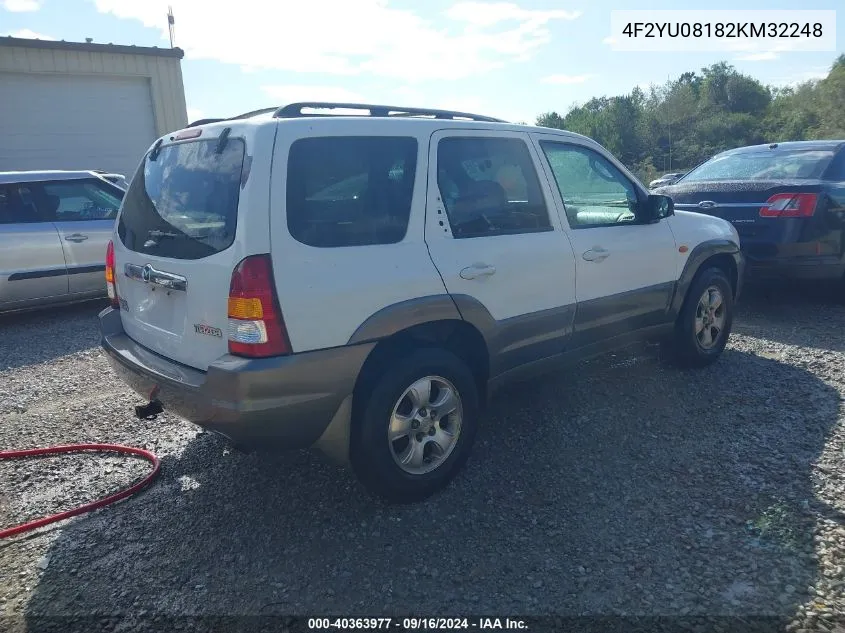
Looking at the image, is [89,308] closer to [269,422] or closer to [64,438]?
[64,438]

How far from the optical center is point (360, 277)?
9.18 feet

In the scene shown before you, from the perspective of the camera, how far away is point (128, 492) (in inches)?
129

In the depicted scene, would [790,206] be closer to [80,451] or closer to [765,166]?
[765,166]

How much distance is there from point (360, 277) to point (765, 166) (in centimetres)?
573

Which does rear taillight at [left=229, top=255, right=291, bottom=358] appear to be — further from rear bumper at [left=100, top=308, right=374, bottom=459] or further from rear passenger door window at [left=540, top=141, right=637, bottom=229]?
rear passenger door window at [left=540, top=141, right=637, bottom=229]

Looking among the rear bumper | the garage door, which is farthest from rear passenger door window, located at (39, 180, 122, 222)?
the garage door

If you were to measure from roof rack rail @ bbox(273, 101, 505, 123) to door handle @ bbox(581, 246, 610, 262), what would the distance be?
3.09 ft

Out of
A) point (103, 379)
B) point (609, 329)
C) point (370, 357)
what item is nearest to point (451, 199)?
point (370, 357)

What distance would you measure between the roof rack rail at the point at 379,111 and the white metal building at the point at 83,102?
1210cm

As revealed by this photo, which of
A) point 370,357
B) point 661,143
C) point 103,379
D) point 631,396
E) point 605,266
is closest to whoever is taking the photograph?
point 370,357

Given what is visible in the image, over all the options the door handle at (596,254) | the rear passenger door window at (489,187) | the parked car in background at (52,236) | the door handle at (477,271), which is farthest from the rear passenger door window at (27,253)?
the door handle at (596,254)

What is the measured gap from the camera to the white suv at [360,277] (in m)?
2.64

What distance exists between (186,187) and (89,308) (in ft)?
18.0

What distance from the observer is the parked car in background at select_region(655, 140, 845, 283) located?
19.4ft
